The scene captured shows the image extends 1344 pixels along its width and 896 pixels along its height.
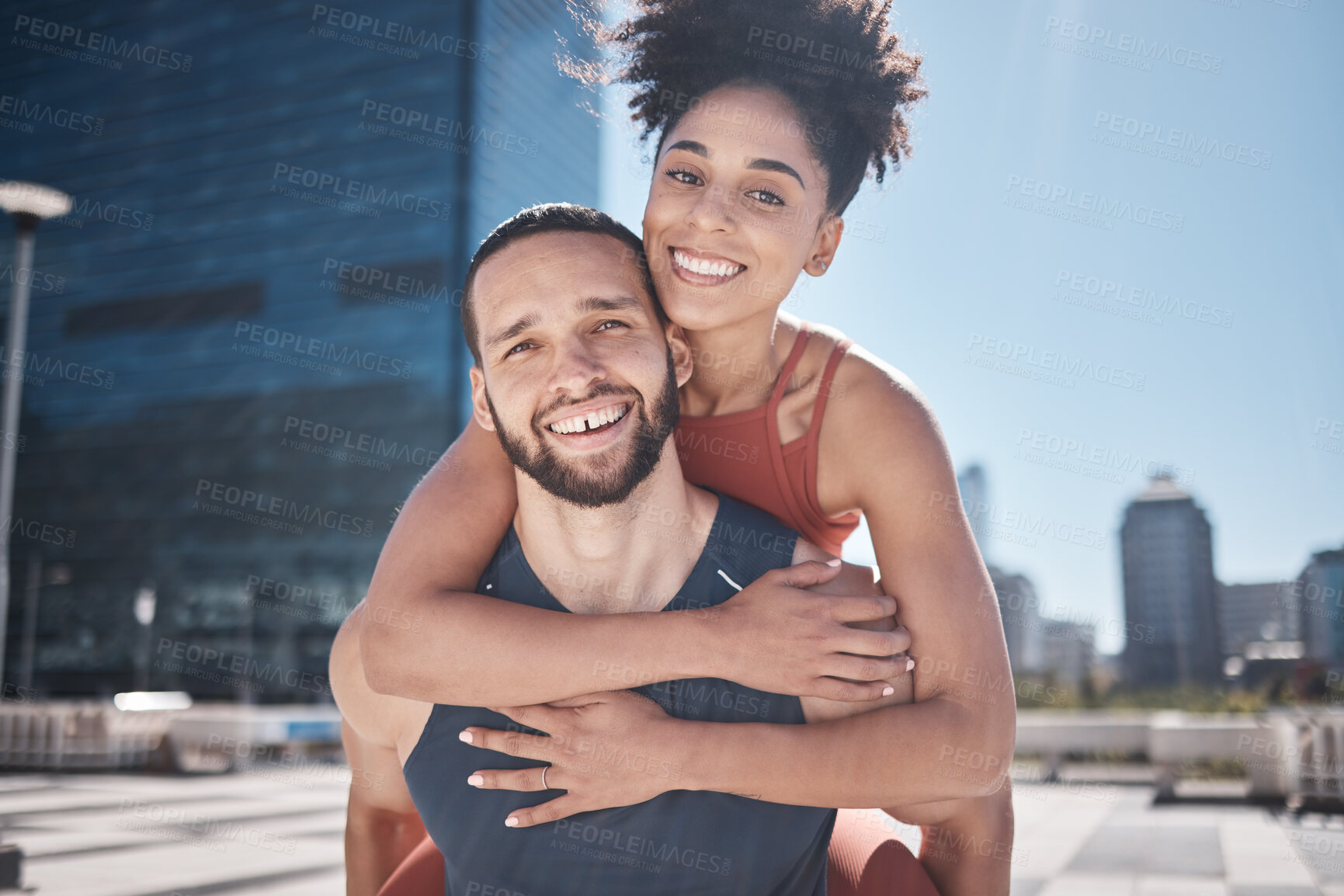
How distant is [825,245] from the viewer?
9.60ft

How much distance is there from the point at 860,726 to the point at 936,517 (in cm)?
58

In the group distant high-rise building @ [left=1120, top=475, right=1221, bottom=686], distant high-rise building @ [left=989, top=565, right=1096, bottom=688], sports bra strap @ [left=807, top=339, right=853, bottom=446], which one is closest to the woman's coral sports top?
sports bra strap @ [left=807, top=339, right=853, bottom=446]

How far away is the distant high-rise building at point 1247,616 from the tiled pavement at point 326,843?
17.5 metres

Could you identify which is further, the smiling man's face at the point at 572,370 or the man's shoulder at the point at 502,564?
the man's shoulder at the point at 502,564

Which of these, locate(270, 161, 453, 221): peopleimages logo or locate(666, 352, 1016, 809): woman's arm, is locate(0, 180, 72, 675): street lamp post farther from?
locate(270, 161, 453, 221): peopleimages logo

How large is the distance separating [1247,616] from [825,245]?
39401mm

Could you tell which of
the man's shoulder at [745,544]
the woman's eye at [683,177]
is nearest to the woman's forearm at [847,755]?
the man's shoulder at [745,544]

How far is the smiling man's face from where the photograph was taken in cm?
217

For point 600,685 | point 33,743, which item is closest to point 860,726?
point 600,685

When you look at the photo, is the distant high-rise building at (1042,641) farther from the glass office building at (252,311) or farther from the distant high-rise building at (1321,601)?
the glass office building at (252,311)

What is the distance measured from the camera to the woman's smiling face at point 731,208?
8.38ft

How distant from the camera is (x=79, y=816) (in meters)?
10.9

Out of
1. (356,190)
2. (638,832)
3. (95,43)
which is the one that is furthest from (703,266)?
(95,43)

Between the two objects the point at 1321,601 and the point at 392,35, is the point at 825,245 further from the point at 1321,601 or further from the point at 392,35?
the point at 392,35
